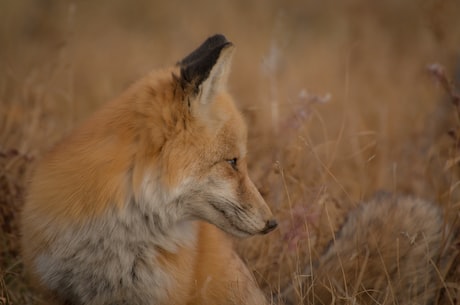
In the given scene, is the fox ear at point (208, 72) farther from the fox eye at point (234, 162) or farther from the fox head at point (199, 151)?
the fox eye at point (234, 162)

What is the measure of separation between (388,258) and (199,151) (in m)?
1.41

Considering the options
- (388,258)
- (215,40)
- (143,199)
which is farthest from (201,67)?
(388,258)

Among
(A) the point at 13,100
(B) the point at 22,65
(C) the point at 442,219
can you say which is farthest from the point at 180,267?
(B) the point at 22,65

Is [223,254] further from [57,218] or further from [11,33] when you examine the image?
[11,33]

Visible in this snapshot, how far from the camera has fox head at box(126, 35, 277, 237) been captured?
295cm

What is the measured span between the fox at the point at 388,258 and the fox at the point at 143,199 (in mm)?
630

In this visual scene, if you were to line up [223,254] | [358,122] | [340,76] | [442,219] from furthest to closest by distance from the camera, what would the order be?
[340,76] < [358,122] < [442,219] < [223,254]

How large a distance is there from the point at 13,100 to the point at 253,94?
3823 mm

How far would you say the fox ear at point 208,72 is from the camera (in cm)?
289

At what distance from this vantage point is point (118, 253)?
9.82 ft

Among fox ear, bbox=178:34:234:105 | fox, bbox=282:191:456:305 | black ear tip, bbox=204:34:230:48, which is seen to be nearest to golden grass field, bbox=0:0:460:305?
fox, bbox=282:191:456:305

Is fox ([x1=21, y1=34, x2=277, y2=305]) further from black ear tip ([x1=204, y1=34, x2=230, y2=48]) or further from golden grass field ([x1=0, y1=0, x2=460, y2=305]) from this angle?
golden grass field ([x1=0, y1=0, x2=460, y2=305])

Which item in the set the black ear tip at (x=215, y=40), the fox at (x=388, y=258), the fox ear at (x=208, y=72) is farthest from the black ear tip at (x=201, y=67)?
the fox at (x=388, y=258)

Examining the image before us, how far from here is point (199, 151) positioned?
3.03 metres
